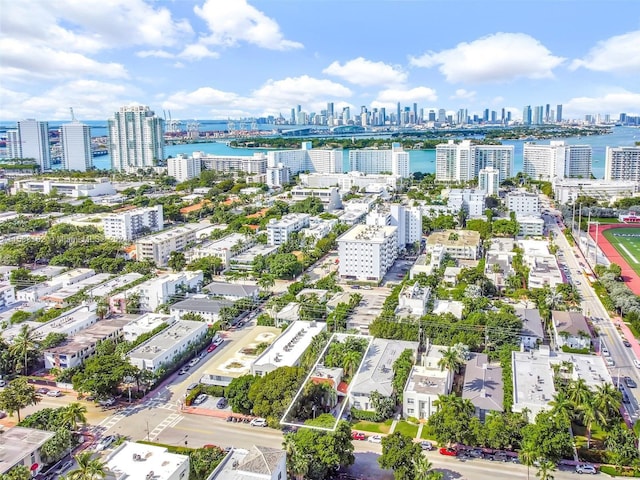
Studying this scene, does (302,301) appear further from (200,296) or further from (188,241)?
(188,241)

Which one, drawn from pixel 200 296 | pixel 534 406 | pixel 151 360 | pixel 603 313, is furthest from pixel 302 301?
pixel 603 313

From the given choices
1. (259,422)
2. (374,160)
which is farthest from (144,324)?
(374,160)

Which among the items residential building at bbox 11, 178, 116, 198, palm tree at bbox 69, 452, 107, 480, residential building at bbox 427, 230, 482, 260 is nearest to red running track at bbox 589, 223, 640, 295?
residential building at bbox 427, 230, 482, 260

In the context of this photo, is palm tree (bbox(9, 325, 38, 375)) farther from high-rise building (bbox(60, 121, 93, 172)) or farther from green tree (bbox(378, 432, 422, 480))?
high-rise building (bbox(60, 121, 93, 172))

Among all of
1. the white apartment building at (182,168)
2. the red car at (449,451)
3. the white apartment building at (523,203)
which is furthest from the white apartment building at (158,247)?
the white apartment building at (182,168)

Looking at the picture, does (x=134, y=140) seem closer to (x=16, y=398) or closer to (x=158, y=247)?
(x=158, y=247)
